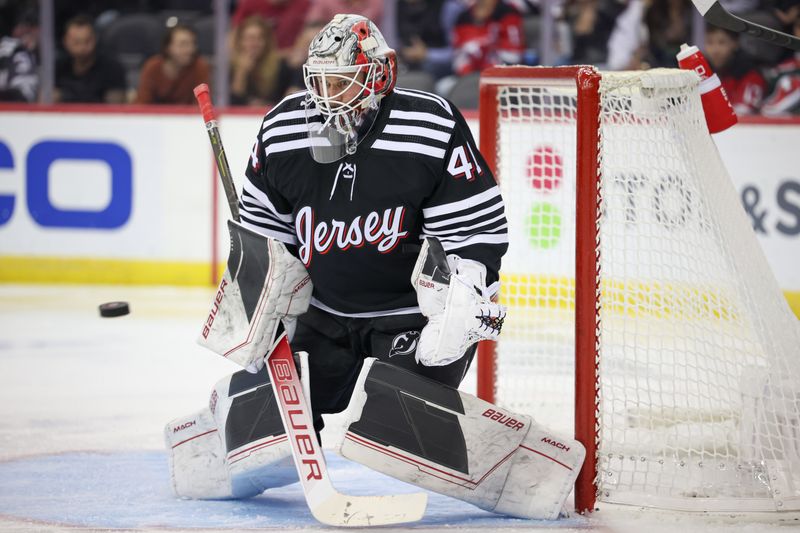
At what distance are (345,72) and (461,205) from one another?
347mm

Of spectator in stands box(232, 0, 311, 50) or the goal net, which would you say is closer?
the goal net

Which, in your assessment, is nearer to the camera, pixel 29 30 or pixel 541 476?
pixel 541 476

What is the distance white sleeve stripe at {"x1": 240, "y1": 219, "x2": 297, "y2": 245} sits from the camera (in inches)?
105

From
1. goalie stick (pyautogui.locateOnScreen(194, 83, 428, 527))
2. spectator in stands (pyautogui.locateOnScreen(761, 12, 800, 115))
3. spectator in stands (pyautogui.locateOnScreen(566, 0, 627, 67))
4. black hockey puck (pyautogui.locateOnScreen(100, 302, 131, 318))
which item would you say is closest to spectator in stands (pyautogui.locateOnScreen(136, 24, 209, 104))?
spectator in stands (pyautogui.locateOnScreen(566, 0, 627, 67))

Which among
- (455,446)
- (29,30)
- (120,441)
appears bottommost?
(120,441)

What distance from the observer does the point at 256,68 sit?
626cm

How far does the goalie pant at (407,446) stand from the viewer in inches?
95.9

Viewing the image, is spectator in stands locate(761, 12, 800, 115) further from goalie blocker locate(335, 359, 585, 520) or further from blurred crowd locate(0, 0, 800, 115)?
goalie blocker locate(335, 359, 585, 520)

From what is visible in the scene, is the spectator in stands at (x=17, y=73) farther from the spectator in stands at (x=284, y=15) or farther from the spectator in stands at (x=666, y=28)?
the spectator in stands at (x=666, y=28)

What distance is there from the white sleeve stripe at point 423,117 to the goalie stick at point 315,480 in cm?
53

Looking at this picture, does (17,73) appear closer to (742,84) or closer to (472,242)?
(742,84)

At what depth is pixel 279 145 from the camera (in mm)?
2580

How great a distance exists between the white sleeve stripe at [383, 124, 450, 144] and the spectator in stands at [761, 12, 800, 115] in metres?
3.71

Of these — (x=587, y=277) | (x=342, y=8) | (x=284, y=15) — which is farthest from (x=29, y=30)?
(x=587, y=277)
